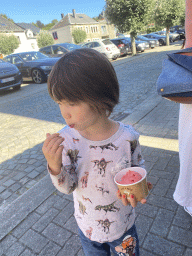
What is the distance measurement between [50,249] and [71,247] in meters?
0.21

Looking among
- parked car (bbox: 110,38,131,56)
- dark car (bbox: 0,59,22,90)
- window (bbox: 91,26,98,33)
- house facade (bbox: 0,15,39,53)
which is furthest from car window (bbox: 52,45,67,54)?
window (bbox: 91,26,98,33)

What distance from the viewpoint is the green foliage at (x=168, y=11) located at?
19.6 meters

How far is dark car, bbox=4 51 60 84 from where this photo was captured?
390 inches

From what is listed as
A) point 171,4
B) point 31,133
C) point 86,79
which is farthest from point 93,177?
point 171,4

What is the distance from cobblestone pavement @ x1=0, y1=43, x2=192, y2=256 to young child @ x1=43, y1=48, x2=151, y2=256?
0.76 m

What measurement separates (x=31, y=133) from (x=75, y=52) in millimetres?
4092

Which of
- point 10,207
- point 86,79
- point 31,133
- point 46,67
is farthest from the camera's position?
point 46,67

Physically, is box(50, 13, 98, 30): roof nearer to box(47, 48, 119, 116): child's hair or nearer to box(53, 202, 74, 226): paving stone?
box(53, 202, 74, 226): paving stone

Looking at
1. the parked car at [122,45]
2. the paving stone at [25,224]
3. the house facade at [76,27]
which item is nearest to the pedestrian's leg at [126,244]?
the paving stone at [25,224]

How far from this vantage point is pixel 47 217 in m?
2.30

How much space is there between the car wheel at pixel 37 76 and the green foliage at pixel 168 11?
52.9ft

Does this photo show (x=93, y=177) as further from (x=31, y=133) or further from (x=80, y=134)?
(x=31, y=133)

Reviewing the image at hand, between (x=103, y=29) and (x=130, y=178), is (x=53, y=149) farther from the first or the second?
(x=103, y=29)

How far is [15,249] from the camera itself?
1.98m
